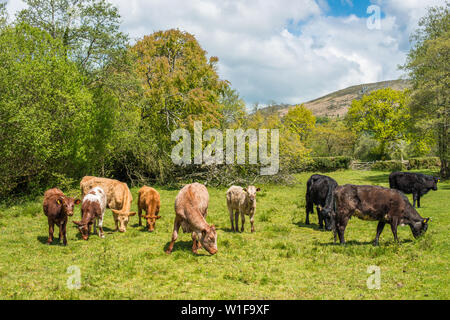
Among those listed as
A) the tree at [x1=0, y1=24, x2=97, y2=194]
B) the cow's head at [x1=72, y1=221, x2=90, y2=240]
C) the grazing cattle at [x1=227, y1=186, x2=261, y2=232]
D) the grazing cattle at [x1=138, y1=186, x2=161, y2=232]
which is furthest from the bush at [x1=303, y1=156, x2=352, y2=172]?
the cow's head at [x1=72, y1=221, x2=90, y2=240]

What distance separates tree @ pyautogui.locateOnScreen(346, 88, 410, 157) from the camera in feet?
166

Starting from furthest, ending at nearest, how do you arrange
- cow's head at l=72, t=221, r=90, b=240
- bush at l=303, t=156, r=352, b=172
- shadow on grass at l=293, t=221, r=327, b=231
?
bush at l=303, t=156, r=352, b=172
shadow on grass at l=293, t=221, r=327, b=231
cow's head at l=72, t=221, r=90, b=240

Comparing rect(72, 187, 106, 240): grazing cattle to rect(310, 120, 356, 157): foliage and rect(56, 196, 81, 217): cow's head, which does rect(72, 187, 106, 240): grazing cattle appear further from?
rect(310, 120, 356, 157): foliage

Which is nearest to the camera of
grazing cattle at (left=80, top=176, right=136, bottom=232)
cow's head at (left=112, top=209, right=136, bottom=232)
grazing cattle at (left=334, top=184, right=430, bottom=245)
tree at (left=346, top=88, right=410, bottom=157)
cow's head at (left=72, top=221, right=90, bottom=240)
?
grazing cattle at (left=334, top=184, right=430, bottom=245)

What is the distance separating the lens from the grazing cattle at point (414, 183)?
59.0 ft

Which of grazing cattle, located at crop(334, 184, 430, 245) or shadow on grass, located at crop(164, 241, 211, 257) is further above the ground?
grazing cattle, located at crop(334, 184, 430, 245)

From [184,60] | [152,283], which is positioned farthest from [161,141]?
[152,283]

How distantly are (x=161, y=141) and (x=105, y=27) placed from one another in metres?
9.21

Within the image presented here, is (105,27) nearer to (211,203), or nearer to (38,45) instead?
(38,45)

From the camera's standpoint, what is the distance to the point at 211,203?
17922mm

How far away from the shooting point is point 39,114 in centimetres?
1666

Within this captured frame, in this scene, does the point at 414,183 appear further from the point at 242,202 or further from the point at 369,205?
the point at 242,202

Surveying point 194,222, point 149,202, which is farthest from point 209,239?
point 149,202

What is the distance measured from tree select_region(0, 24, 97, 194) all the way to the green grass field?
554 cm
